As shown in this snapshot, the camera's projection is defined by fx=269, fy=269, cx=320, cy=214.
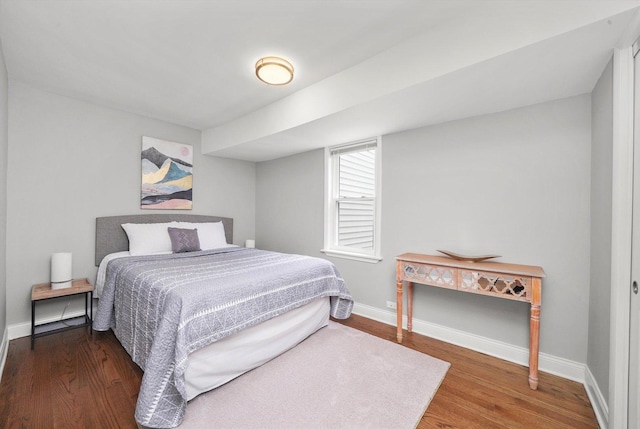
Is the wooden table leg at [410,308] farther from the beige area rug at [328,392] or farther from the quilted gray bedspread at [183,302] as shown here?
the quilted gray bedspread at [183,302]

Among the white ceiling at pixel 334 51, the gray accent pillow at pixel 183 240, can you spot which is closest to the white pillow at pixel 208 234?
the gray accent pillow at pixel 183 240

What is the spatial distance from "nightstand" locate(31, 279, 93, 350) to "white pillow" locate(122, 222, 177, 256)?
532 mm

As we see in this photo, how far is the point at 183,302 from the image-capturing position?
165 centimetres

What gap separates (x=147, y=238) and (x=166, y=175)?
94 cm

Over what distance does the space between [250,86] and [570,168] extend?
2803mm

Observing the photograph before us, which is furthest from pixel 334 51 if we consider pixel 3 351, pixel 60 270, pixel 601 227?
pixel 3 351

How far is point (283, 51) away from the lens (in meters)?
2.07

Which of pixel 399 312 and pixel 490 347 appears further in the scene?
pixel 399 312

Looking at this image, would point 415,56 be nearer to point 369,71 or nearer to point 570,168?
point 369,71

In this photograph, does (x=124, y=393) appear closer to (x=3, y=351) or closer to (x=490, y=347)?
(x=3, y=351)

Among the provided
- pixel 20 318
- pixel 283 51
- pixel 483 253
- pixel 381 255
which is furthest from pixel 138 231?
pixel 483 253

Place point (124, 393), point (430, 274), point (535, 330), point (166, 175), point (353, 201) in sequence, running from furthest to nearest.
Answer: point (166, 175)
point (353, 201)
point (430, 274)
point (535, 330)
point (124, 393)

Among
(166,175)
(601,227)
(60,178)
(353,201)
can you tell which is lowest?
→ (601,227)

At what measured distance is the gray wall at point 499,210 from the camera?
2049mm
